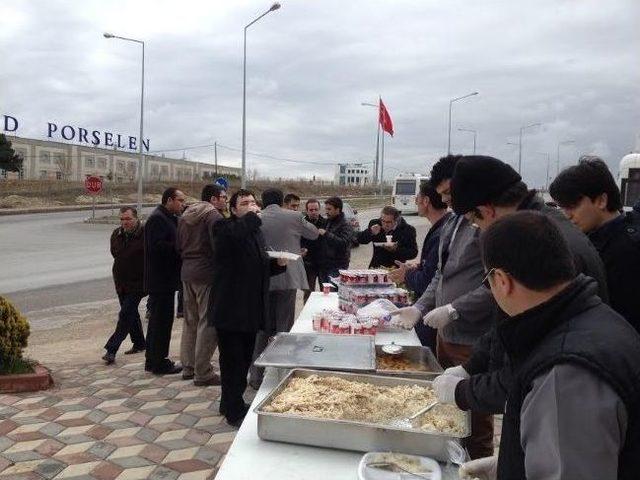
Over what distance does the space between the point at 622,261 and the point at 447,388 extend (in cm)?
116

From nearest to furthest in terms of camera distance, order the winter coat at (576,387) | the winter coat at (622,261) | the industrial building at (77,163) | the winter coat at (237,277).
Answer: the winter coat at (576,387)
the winter coat at (622,261)
the winter coat at (237,277)
the industrial building at (77,163)

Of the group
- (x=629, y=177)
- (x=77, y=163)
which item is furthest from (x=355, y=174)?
(x=629, y=177)

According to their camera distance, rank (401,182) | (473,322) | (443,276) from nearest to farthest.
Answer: (473,322) < (443,276) < (401,182)

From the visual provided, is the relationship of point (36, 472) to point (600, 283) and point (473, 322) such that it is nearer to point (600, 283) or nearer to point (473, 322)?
point (473, 322)

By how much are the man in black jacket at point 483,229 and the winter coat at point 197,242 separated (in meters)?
2.64

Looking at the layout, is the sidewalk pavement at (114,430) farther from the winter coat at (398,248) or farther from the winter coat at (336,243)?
the winter coat at (398,248)

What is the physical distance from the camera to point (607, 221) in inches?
99.0

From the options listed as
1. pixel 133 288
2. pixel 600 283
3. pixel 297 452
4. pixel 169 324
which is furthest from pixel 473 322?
pixel 133 288

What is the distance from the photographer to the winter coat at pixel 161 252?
4.85 meters

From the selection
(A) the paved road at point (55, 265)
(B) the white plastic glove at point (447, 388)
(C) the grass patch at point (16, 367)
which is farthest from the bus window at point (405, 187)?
(B) the white plastic glove at point (447, 388)

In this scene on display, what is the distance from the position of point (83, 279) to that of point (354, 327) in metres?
9.10


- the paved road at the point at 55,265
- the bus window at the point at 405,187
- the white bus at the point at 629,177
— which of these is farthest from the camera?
the bus window at the point at 405,187

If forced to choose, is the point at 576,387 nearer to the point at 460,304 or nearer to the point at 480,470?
the point at 480,470

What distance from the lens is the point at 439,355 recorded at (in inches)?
120
